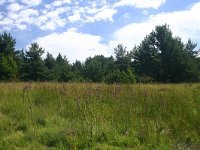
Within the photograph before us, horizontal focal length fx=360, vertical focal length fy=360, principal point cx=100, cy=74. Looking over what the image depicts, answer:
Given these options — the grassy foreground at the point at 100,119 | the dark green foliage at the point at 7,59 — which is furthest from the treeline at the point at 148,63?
the grassy foreground at the point at 100,119

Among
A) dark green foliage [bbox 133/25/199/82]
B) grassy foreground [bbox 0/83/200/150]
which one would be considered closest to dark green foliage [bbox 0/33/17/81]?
dark green foliage [bbox 133/25/199/82]

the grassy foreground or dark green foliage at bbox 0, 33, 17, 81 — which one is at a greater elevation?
dark green foliage at bbox 0, 33, 17, 81

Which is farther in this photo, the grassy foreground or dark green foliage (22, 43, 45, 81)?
dark green foliage (22, 43, 45, 81)

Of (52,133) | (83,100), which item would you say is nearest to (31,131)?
(52,133)

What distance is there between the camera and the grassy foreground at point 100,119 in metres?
7.59

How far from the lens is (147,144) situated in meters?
7.60

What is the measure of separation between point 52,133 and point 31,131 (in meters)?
0.52

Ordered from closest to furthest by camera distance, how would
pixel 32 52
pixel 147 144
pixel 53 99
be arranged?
pixel 147 144, pixel 53 99, pixel 32 52

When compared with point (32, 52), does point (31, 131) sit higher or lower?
lower

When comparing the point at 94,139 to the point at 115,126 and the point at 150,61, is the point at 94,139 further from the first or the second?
the point at 150,61

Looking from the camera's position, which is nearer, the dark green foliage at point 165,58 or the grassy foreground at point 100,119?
the grassy foreground at point 100,119

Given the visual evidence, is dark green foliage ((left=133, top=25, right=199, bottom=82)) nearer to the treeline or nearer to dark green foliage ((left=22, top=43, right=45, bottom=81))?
the treeline

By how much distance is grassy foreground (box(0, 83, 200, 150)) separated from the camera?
7594 millimetres

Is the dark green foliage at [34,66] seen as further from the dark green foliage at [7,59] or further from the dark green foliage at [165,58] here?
the dark green foliage at [165,58]
